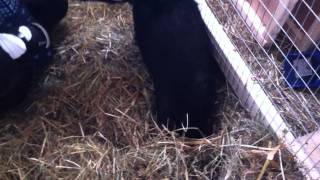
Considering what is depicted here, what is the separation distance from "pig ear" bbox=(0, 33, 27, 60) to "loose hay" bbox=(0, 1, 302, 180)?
13.3 inches

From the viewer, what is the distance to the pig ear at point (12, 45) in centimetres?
207

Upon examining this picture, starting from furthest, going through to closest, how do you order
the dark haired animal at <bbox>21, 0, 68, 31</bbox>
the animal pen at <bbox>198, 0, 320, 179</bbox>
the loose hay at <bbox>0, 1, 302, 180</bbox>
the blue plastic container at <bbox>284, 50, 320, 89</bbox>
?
the dark haired animal at <bbox>21, 0, 68, 31</bbox>, the blue plastic container at <bbox>284, 50, 320, 89</bbox>, the animal pen at <bbox>198, 0, 320, 179</bbox>, the loose hay at <bbox>0, 1, 302, 180</bbox>

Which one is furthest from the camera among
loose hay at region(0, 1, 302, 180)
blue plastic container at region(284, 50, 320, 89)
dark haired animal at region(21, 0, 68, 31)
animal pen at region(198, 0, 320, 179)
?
dark haired animal at region(21, 0, 68, 31)

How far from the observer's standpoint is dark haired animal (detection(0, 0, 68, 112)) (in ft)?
6.84

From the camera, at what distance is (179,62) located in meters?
2.14

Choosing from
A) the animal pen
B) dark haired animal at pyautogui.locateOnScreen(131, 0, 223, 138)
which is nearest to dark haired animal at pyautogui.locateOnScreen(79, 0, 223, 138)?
dark haired animal at pyautogui.locateOnScreen(131, 0, 223, 138)

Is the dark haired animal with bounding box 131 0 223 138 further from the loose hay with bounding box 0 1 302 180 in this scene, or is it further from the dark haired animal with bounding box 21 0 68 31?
the dark haired animal with bounding box 21 0 68 31

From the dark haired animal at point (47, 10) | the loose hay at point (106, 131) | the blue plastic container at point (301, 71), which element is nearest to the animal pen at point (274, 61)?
the blue plastic container at point (301, 71)

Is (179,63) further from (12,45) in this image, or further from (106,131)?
(12,45)

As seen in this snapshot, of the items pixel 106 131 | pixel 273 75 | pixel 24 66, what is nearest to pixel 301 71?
pixel 273 75

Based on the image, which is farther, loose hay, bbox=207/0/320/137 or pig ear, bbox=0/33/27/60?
loose hay, bbox=207/0/320/137

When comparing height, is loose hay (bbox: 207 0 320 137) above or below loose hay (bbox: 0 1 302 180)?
above

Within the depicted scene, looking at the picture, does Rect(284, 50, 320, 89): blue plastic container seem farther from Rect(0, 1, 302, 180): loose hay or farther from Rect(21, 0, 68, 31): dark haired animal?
Rect(21, 0, 68, 31): dark haired animal

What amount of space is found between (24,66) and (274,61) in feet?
4.32
